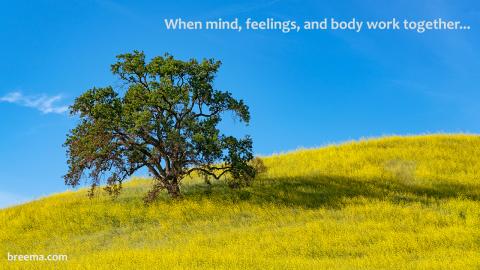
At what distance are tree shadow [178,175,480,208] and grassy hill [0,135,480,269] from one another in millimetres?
61

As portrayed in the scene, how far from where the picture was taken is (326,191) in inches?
1331

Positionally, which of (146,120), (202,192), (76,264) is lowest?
(76,264)

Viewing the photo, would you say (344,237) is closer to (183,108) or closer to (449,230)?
(449,230)

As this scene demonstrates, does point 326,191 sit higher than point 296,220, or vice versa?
point 326,191

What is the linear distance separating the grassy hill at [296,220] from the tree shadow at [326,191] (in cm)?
6

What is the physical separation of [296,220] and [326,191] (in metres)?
6.46

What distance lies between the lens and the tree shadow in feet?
105

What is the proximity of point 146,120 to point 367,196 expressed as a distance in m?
12.2

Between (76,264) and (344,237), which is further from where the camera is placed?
(344,237)

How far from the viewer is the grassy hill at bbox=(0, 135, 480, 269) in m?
20.7

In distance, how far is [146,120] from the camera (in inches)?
1232

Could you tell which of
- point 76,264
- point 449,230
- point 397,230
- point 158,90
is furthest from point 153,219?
point 449,230

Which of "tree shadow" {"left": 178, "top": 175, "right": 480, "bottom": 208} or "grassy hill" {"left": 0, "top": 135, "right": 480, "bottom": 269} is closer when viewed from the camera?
"grassy hill" {"left": 0, "top": 135, "right": 480, "bottom": 269}

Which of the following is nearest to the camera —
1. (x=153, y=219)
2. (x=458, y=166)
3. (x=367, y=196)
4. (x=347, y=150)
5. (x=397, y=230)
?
(x=397, y=230)
